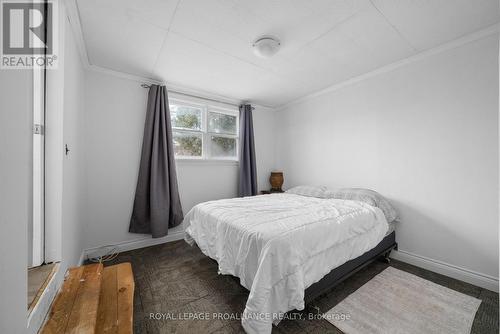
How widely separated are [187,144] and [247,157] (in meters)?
1.14

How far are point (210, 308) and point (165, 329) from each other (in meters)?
0.35

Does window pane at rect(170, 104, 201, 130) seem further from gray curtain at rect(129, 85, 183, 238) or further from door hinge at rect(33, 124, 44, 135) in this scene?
door hinge at rect(33, 124, 44, 135)

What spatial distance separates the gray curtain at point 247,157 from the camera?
3770mm

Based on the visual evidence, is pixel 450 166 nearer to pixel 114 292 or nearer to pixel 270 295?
pixel 270 295

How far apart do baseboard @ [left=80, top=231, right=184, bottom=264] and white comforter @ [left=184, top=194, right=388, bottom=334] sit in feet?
2.91

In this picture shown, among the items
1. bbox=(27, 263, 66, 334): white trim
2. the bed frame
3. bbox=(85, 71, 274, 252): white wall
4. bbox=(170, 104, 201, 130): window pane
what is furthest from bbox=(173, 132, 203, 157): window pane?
the bed frame

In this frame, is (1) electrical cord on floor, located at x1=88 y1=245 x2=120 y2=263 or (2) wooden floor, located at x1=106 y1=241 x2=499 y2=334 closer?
(2) wooden floor, located at x1=106 y1=241 x2=499 y2=334

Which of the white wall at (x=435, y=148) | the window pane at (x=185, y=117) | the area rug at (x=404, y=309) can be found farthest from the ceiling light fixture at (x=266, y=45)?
the area rug at (x=404, y=309)

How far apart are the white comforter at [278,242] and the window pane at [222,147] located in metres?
1.54

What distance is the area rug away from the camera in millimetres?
1418

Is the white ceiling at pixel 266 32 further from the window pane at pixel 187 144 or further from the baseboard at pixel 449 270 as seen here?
the baseboard at pixel 449 270

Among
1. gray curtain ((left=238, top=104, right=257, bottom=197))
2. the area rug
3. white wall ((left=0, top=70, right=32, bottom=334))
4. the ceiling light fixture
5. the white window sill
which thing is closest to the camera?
white wall ((left=0, top=70, right=32, bottom=334))

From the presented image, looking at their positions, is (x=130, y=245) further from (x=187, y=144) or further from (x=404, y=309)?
(x=404, y=309)

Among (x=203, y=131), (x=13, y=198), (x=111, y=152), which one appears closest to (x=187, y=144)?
(x=203, y=131)
